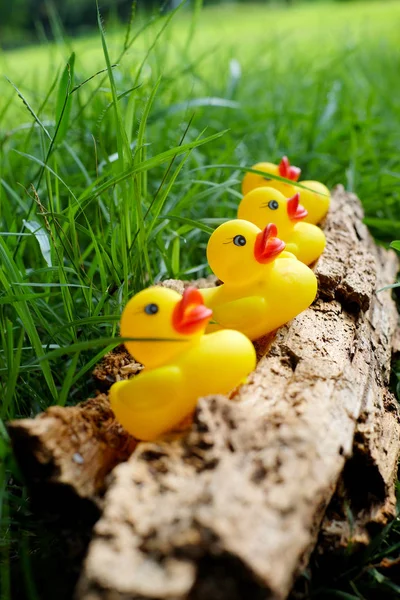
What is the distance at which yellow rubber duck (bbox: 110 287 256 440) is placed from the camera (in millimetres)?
953

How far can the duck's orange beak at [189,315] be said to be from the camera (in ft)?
3.16

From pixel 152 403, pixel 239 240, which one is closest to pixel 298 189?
pixel 239 240

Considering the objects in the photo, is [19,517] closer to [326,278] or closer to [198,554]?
[198,554]

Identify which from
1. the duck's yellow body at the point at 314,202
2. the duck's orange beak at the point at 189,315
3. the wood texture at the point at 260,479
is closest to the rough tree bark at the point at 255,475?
the wood texture at the point at 260,479

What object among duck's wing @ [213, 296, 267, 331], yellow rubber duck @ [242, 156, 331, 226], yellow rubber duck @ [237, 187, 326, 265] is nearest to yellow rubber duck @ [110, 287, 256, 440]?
duck's wing @ [213, 296, 267, 331]

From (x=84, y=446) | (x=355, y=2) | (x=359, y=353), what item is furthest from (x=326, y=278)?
(x=355, y=2)

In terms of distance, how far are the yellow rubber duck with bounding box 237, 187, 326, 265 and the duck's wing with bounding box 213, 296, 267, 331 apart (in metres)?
0.25

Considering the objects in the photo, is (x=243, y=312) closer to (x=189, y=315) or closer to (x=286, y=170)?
(x=189, y=315)

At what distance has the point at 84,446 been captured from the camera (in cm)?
95

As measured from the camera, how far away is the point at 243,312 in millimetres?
1138

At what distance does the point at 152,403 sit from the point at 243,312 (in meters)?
0.28

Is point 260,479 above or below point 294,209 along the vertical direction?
below

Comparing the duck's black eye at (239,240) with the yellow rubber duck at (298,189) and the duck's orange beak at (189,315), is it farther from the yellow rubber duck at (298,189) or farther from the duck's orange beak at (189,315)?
the yellow rubber duck at (298,189)

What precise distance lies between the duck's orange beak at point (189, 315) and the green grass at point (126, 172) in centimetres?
13
